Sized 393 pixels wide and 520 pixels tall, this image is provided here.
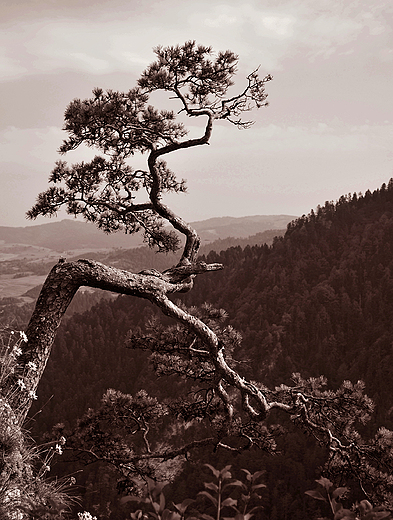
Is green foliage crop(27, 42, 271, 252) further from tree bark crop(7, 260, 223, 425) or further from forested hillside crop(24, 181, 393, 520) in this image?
forested hillside crop(24, 181, 393, 520)

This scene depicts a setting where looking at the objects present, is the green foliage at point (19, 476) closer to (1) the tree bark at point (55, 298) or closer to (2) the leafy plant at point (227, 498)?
(1) the tree bark at point (55, 298)

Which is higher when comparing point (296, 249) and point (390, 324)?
point (296, 249)

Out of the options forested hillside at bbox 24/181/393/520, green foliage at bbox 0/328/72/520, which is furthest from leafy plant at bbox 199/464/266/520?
forested hillside at bbox 24/181/393/520

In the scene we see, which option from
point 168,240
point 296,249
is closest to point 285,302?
point 296,249

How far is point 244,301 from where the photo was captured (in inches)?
3501

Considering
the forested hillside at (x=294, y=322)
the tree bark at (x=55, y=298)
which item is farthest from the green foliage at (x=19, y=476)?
the forested hillside at (x=294, y=322)

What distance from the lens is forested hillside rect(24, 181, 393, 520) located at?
70.3 meters

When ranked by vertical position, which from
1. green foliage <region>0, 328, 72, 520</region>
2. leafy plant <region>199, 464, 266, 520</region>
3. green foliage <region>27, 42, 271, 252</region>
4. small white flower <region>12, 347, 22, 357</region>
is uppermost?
green foliage <region>27, 42, 271, 252</region>

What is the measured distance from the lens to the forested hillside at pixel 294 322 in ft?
231

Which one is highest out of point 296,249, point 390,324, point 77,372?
point 296,249

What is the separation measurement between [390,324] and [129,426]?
79.7 m

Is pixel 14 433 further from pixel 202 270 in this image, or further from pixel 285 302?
pixel 285 302

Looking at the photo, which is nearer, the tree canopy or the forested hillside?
the tree canopy

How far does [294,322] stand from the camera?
271 feet
